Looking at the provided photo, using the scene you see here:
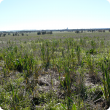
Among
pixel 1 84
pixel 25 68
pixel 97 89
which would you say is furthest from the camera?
pixel 25 68

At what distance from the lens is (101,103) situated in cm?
259

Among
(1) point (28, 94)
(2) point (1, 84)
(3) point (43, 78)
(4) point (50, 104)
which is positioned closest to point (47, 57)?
(3) point (43, 78)

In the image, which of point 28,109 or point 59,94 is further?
point 59,94

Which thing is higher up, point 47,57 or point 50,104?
Answer: point 47,57

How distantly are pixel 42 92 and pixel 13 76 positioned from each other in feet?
4.69

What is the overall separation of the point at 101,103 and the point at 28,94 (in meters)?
1.59

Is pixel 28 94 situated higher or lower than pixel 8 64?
lower

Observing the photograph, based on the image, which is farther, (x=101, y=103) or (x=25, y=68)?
(x=25, y=68)

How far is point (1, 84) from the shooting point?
3535 millimetres

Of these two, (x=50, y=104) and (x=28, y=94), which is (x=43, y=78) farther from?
(x=50, y=104)

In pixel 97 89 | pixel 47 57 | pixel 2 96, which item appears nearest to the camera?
pixel 2 96

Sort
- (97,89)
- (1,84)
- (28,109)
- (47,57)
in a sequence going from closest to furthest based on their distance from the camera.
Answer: (28,109)
(97,89)
(1,84)
(47,57)

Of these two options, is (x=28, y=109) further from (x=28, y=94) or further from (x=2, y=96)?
(x=2, y=96)

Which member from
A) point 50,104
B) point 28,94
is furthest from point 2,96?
point 50,104
